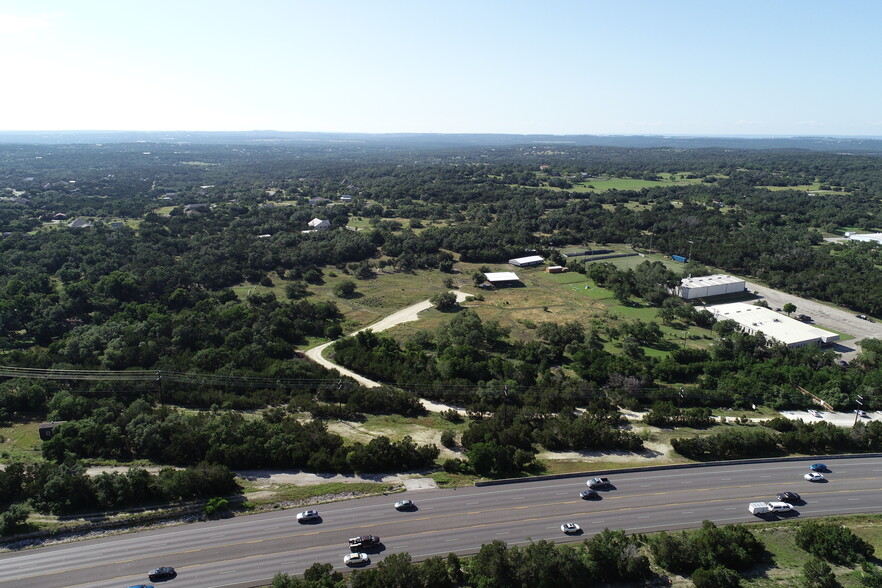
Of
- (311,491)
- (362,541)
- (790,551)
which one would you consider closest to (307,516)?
(311,491)

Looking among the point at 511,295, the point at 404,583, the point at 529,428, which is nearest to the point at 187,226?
the point at 511,295

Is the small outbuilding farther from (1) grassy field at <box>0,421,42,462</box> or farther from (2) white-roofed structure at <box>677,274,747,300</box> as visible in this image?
(1) grassy field at <box>0,421,42,462</box>

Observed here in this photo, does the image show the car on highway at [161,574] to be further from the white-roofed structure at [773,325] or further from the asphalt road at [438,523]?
the white-roofed structure at [773,325]

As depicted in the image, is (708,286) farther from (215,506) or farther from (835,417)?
(215,506)

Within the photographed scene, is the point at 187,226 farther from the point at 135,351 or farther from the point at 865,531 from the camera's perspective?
the point at 865,531

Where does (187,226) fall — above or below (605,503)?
above
